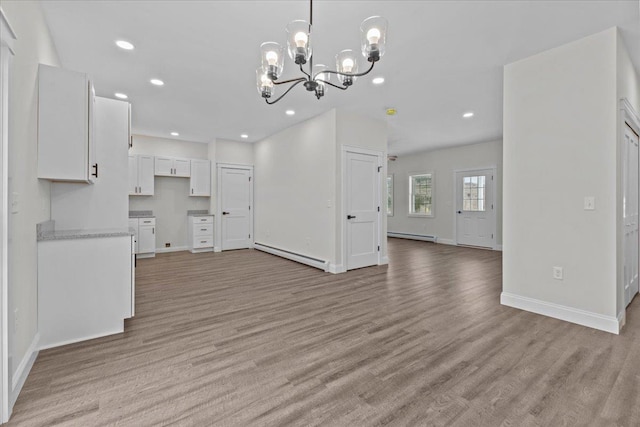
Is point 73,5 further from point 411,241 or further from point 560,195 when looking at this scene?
point 411,241

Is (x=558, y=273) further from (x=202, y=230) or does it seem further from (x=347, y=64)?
(x=202, y=230)

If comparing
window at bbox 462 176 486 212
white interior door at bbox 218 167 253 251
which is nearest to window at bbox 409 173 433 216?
window at bbox 462 176 486 212

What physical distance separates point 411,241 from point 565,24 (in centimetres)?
668

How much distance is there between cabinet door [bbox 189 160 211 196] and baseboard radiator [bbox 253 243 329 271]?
189 centimetres

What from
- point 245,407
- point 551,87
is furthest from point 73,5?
point 551,87

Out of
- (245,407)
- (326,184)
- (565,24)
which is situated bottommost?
(245,407)

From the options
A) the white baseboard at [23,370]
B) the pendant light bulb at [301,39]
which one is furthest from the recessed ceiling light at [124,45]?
the white baseboard at [23,370]

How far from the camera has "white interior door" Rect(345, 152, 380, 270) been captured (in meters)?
4.91

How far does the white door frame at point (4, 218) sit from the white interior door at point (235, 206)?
560 cm

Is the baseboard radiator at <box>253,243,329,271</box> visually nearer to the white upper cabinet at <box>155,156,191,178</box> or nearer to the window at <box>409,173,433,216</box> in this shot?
the white upper cabinet at <box>155,156,191,178</box>

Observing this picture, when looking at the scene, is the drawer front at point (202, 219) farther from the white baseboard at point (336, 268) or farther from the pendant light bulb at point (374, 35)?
Answer: the pendant light bulb at point (374, 35)

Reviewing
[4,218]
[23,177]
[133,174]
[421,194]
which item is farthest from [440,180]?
[4,218]

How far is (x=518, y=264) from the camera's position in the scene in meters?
3.17

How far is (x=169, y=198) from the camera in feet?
23.1
